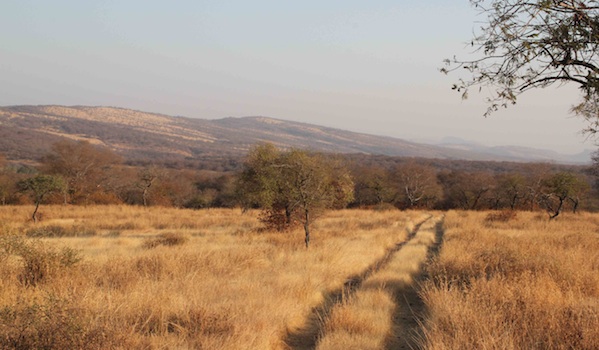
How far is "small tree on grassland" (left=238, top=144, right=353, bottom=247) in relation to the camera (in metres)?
15.1

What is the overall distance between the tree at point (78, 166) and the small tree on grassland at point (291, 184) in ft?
108

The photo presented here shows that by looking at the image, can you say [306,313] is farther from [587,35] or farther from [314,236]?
[314,236]

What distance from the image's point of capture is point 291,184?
1554 cm

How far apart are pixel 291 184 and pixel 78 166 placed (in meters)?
48.7

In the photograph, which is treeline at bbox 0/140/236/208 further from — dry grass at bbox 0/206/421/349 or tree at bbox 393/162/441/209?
dry grass at bbox 0/206/421/349

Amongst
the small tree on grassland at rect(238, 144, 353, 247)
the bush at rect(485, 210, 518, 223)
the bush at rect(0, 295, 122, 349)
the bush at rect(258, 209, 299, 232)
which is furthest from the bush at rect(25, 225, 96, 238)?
the bush at rect(485, 210, 518, 223)

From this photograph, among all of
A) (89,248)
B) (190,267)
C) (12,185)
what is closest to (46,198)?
(12,185)

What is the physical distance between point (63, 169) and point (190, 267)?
51.9 metres

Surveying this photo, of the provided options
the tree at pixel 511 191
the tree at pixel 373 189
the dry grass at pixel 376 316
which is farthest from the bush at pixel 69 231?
the tree at pixel 511 191

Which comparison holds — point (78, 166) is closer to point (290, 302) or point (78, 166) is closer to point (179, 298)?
point (179, 298)

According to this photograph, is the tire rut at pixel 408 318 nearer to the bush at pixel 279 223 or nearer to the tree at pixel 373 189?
the bush at pixel 279 223

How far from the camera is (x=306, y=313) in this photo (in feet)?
23.6

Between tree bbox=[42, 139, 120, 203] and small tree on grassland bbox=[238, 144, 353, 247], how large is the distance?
32815 mm

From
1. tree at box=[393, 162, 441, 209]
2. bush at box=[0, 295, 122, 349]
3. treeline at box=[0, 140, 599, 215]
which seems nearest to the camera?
bush at box=[0, 295, 122, 349]
